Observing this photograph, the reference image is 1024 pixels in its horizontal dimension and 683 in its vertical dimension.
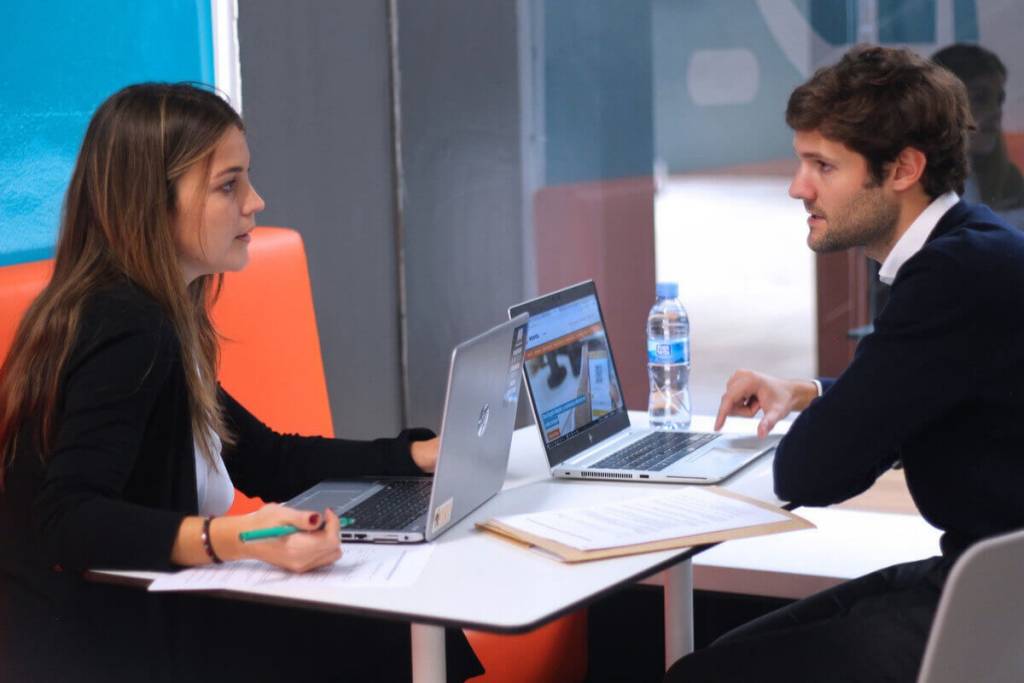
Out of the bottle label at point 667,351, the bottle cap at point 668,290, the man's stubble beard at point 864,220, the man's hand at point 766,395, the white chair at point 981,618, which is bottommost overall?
the white chair at point 981,618

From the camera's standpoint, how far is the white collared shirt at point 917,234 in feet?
7.14

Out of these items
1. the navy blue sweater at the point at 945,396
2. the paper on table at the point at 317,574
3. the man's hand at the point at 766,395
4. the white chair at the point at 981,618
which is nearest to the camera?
the white chair at the point at 981,618

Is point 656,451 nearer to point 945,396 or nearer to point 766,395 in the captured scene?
point 766,395

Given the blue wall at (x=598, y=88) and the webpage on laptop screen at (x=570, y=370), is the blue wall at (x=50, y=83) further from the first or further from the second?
the blue wall at (x=598, y=88)

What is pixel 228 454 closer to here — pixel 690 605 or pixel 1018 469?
pixel 690 605

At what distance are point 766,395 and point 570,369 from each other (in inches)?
13.6

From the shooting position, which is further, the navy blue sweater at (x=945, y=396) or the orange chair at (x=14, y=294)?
the orange chair at (x=14, y=294)

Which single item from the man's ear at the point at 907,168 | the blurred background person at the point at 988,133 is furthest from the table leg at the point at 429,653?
the blurred background person at the point at 988,133

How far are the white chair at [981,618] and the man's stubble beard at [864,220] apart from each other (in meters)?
0.79

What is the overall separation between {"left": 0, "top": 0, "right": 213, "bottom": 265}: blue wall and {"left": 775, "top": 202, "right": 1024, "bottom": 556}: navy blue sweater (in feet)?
5.15

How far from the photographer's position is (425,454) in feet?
7.20

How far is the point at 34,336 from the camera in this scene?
1887 mm

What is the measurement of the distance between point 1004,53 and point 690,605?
187cm

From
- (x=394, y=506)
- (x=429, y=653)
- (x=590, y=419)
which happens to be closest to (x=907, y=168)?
(x=590, y=419)
